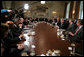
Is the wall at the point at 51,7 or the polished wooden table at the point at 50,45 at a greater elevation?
the wall at the point at 51,7

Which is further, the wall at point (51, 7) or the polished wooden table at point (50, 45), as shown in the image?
the wall at point (51, 7)

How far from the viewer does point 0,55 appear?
1376 mm

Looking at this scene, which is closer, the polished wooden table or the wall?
the polished wooden table

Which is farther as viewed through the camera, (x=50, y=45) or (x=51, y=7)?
(x=51, y=7)

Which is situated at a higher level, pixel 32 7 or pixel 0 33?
pixel 32 7

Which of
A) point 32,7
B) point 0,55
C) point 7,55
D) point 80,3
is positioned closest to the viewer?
point 0,55

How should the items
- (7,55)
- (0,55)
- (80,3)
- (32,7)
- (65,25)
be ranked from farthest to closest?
1. (32,7)
2. (80,3)
3. (65,25)
4. (7,55)
5. (0,55)

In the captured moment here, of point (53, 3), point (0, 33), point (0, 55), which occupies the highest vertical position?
point (53, 3)

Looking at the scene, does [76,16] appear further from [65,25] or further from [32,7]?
[32,7]

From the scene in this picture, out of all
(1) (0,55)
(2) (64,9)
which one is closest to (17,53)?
(1) (0,55)

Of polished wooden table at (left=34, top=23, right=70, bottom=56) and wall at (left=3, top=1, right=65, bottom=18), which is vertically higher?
wall at (left=3, top=1, right=65, bottom=18)

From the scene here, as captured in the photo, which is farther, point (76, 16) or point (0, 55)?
point (76, 16)

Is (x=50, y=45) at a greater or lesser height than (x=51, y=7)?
lesser

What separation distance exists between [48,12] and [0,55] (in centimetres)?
1474
